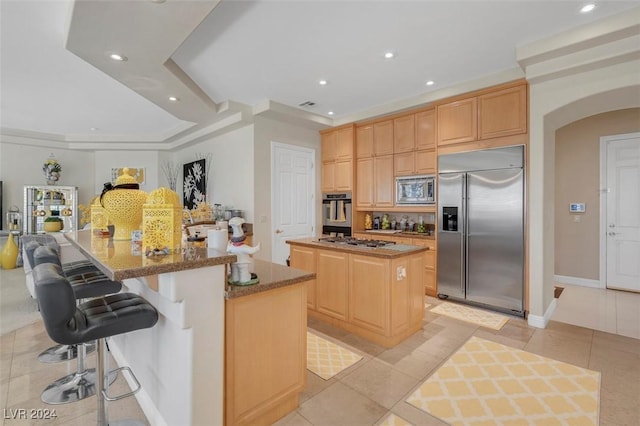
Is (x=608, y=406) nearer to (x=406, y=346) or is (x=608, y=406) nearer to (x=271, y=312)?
(x=406, y=346)

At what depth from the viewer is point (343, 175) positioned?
17.7 feet

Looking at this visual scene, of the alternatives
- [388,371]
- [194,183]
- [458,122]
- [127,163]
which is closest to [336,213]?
[458,122]

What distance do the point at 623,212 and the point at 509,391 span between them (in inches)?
165

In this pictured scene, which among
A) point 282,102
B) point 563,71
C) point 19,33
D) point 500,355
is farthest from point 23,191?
point 563,71

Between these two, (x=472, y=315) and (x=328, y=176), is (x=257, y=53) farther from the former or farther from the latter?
(x=472, y=315)

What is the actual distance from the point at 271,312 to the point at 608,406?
230 cm

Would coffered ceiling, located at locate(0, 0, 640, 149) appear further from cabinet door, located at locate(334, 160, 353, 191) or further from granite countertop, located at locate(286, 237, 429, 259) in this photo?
granite countertop, located at locate(286, 237, 429, 259)

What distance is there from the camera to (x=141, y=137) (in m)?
6.57

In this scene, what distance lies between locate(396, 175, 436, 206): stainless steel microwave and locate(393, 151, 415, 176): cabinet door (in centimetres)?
8

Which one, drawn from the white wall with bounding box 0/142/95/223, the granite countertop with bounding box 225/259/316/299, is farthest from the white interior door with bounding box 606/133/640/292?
the white wall with bounding box 0/142/95/223

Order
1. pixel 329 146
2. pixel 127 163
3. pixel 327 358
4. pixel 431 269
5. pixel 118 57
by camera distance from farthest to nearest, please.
Result: pixel 127 163 → pixel 329 146 → pixel 431 269 → pixel 118 57 → pixel 327 358

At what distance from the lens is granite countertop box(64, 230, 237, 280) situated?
1.23 meters

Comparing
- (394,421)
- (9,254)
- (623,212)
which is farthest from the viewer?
(9,254)

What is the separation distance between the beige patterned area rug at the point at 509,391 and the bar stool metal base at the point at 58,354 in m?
2.84
